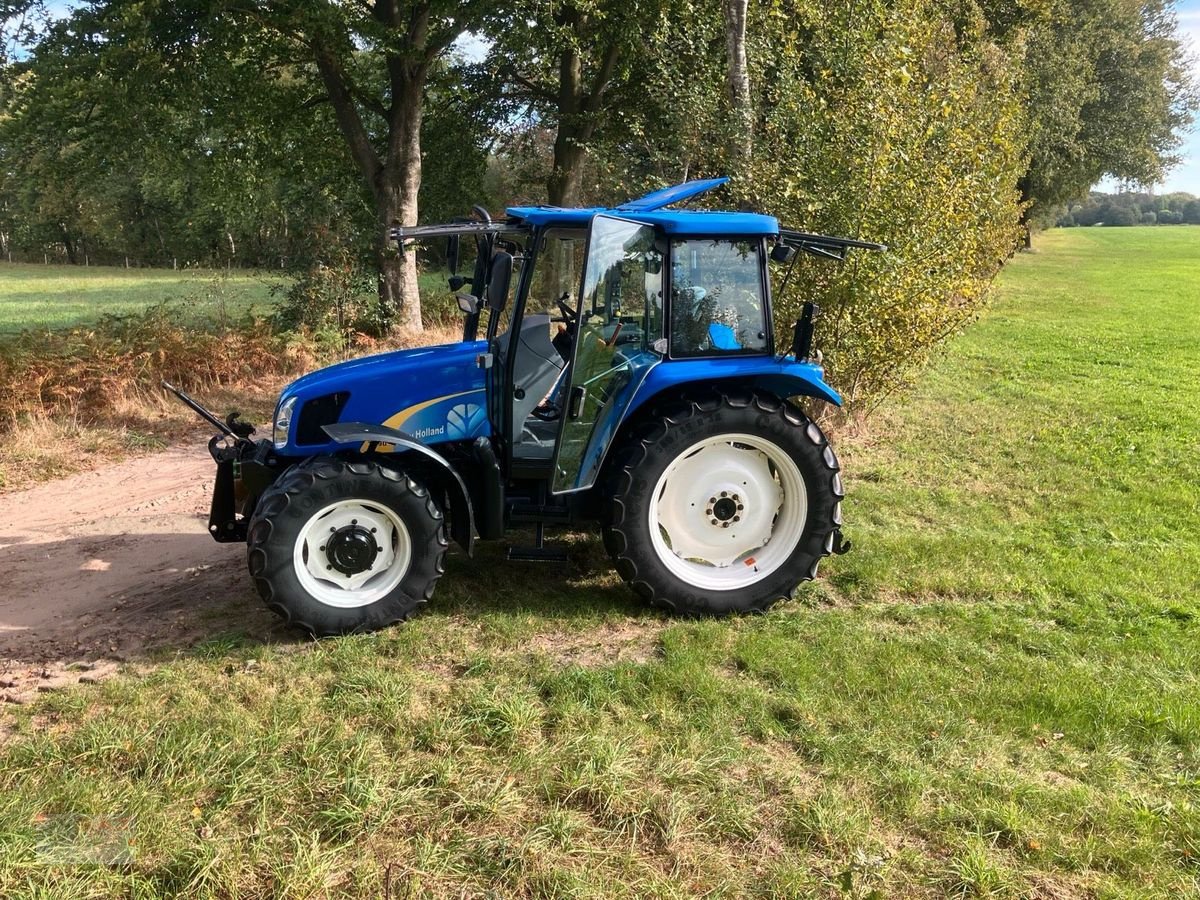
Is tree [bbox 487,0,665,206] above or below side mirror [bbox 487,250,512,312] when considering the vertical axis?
above

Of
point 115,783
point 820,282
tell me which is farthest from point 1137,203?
point 115,783

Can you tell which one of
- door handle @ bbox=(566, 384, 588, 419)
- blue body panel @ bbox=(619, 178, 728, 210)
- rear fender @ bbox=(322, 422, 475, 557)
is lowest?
rear fender @ bbox=(322, 422, 475, 557)

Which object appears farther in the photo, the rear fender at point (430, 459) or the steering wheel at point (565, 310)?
the steering wheel at point (565, 310)

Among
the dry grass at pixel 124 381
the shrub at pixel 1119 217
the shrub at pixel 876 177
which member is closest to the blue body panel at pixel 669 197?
the shrub at pixel 876 177

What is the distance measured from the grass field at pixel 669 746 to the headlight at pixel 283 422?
1116 mm

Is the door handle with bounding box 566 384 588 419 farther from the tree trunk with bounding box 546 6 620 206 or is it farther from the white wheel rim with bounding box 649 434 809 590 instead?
the tree trunk with bounding box 546 6 620 206

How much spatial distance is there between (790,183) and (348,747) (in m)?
5.62

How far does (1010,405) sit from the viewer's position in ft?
33.6

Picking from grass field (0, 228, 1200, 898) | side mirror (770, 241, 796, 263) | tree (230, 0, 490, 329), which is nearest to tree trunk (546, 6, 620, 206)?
tree (230, 0, 490, 329)

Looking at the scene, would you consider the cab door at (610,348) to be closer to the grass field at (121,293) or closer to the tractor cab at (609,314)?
the tractor cab at (609,314)

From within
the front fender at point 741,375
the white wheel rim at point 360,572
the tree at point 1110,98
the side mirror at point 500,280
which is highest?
the tree at point 1110,98

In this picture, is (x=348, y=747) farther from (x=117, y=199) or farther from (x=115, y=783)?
(x=117, y=199)

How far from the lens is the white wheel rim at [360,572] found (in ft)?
13.4

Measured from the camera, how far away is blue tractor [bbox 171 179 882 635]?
420cm
